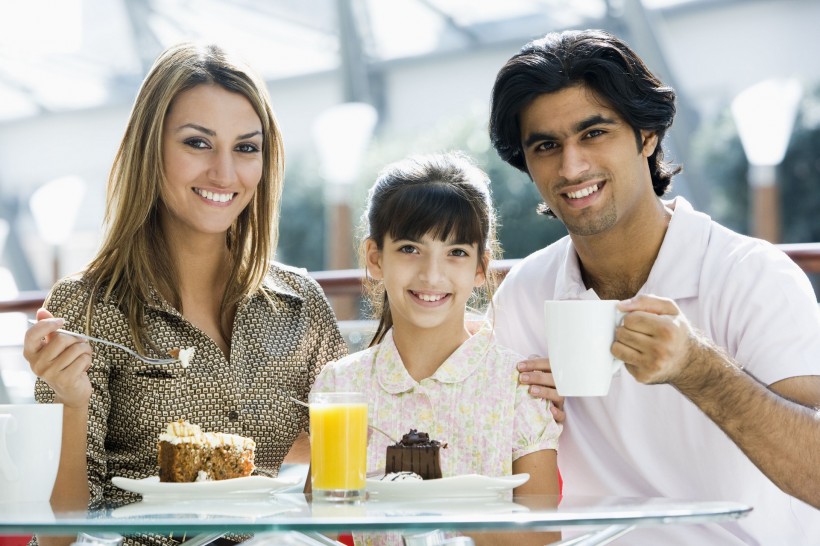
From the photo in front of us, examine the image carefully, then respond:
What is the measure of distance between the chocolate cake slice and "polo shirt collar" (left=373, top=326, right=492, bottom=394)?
Result: 1.35ft

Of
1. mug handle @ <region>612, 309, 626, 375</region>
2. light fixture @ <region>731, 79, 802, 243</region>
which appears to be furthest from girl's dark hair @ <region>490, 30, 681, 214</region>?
light fixture @ <region>731, 79, 802, 243</region>

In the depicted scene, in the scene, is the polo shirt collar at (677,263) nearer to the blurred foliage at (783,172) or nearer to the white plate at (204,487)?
the white plate at (204,487)

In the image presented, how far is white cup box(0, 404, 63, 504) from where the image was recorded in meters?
1.59

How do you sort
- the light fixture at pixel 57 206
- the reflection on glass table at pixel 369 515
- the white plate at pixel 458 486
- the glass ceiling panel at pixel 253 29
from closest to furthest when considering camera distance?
the reflection on glass table at pixel 369 515, the white plate at pixel 458 486, the light fixture at pixel 57 206, the glass ceiling panel at pixel 253 29

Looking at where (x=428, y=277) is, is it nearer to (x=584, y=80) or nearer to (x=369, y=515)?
(x=584, y=80)

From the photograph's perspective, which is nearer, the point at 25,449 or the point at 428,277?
the point at 25,449

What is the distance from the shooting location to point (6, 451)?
1.60 m

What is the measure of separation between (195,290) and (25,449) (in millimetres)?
771

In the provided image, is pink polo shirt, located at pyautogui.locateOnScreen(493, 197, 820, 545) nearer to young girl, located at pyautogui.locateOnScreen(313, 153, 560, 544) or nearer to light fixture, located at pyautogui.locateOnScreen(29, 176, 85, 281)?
young girl, located at pyautogui.locateOnScreen(313, 153, 560, 544)

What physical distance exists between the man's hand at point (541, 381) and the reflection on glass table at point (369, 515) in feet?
1.49

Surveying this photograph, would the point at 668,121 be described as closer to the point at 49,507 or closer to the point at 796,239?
the point at 49,507

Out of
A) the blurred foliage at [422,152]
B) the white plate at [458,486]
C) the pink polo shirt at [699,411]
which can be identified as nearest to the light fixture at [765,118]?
the blurred foliage at [422,152]

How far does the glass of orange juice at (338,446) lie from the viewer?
1509mm

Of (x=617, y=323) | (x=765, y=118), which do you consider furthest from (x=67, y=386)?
(x=765, y=118)
